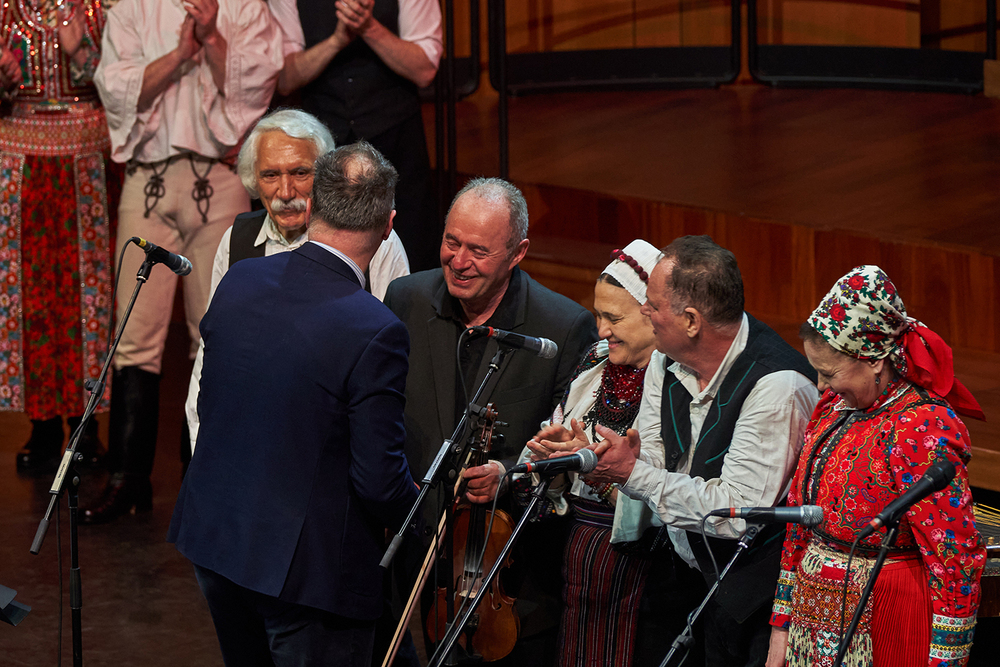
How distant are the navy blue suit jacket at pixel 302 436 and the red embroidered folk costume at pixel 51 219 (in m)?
2.53

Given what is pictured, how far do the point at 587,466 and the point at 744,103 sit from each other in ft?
16.2

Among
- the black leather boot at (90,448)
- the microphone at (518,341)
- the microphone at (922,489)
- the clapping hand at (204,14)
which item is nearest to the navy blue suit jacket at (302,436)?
the microphone at (518,341)

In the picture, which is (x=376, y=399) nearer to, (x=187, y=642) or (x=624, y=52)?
(x=187, y=642)

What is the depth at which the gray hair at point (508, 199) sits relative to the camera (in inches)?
123

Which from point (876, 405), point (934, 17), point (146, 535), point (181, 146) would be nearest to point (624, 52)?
point (934, 17)

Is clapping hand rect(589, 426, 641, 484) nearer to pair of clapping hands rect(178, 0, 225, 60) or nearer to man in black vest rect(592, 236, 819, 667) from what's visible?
man in black vest rect(592, 236, 819, 667)

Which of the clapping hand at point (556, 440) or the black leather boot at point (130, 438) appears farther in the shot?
the black leather boot at point (130, 438)

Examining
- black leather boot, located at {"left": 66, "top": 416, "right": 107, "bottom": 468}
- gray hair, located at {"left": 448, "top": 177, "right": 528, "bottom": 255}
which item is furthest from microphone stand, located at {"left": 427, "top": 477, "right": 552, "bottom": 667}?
black leather boot, located at {"left": 66, "top": 416, "right": 107, "bottom": 468}

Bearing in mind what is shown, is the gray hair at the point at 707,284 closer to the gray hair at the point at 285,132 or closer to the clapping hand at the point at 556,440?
the clapping hand at the point at 556,440

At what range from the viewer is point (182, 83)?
4492mm

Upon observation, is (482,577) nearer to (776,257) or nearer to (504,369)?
(504,369)

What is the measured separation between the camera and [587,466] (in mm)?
2422

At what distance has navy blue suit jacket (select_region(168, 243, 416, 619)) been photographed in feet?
8.20

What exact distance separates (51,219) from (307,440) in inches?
109
